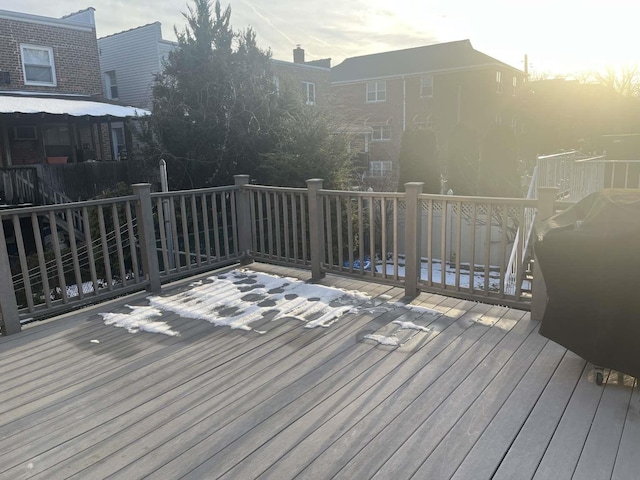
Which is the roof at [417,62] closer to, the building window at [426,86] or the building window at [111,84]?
the building window at [426,86]

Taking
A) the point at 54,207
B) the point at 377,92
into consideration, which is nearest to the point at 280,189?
the point at 54,207

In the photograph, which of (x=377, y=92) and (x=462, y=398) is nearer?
(x=462, y=398)

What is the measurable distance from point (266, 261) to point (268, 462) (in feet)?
11.3

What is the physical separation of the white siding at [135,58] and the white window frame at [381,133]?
34.3 ft

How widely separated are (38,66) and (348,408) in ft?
54.3

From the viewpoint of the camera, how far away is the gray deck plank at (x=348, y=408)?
6.74 ft

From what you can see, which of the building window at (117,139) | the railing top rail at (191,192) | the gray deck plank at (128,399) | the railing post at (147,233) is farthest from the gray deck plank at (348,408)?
the building window at (117,139)

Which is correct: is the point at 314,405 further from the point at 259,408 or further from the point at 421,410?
the point at 421,410

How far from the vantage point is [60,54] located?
15.3 meters

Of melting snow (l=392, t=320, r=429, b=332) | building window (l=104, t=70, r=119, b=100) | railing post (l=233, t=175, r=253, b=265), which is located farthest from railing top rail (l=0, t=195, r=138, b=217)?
building window (l=104, t=70, r=119, b=100)

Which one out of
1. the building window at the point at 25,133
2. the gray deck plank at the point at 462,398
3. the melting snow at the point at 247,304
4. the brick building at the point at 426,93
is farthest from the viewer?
the brick building at the point at 426,93

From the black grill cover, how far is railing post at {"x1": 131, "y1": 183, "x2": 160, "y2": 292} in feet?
11.0

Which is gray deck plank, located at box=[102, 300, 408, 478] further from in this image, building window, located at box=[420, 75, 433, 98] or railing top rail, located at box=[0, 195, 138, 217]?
building window, located at box=[420, 75, 433, 98]

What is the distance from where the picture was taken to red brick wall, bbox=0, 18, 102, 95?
13.9m
